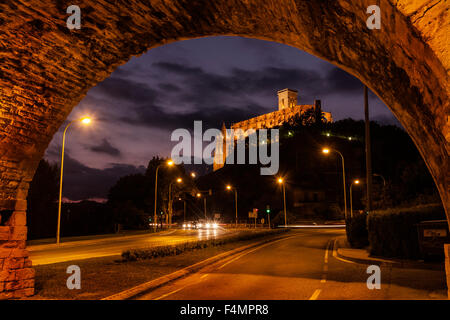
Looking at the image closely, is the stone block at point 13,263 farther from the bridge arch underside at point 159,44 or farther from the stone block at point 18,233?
the stone block at point 18,233

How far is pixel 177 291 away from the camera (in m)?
8.95

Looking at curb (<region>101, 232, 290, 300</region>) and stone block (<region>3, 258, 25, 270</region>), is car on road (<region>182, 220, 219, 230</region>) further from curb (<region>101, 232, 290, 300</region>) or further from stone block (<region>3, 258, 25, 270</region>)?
stone block (<region>3, 258, 25, 270</region>)

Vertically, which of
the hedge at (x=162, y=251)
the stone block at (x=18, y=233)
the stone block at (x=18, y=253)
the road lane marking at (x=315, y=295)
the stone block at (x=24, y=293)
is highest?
the stone block at (x=18, y=233)

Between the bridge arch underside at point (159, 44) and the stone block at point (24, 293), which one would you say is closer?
the bridge arch underside at point (159, 44)

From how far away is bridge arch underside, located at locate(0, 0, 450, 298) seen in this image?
10.8 feet

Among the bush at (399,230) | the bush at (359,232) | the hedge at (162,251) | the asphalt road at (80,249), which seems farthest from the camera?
the bush at (359,232)

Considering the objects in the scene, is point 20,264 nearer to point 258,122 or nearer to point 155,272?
point 155,272

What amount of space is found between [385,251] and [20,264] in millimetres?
13559

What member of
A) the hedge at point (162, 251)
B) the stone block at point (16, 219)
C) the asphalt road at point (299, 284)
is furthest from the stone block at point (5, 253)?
the hedge at point (162, 251)

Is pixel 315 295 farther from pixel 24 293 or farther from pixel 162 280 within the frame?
pixel 24 293

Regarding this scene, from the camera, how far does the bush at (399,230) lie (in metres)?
13.5

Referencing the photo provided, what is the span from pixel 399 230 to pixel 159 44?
485 inches

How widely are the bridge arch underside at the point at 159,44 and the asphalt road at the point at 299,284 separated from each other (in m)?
4.19

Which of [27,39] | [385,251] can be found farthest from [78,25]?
[385,251]
